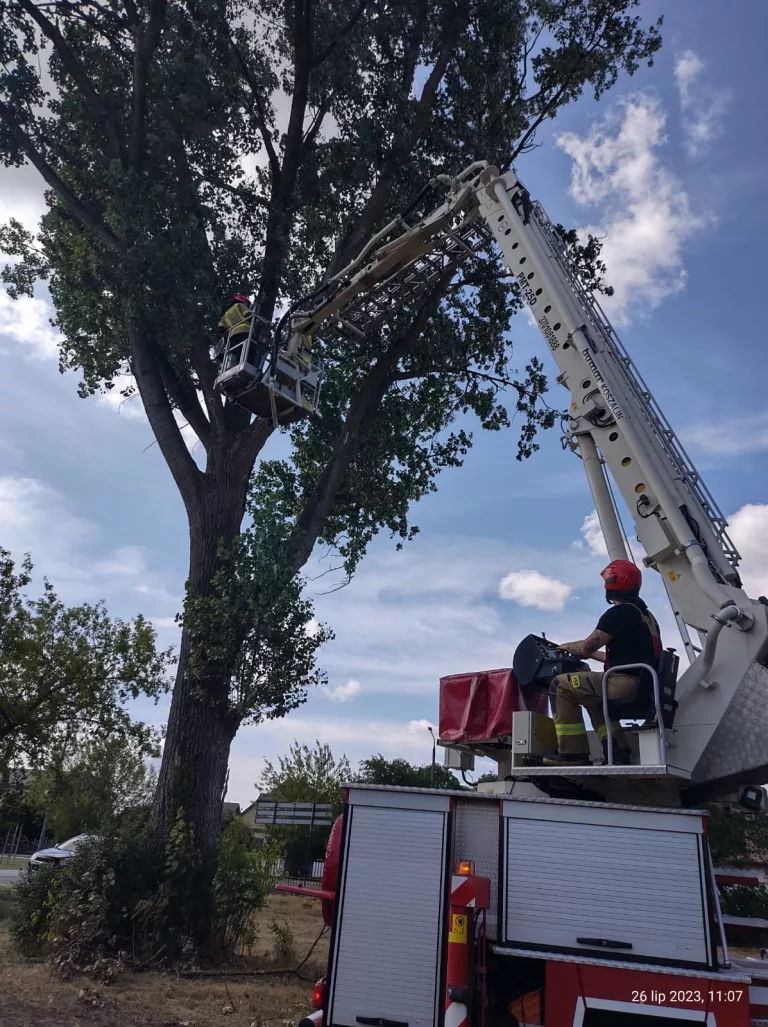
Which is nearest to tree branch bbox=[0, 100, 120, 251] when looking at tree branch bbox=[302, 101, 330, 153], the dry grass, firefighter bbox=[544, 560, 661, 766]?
tree branch bbox=[302, 101, 330, 153]

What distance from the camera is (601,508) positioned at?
6.52 m

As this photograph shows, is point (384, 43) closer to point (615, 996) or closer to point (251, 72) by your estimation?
point (251, 72)

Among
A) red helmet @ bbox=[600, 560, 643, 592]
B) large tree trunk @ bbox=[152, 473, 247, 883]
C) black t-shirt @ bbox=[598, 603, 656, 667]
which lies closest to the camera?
black t-shirt @ bbox=[598, 603, 656, 667]

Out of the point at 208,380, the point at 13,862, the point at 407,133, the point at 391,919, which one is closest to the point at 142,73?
the point at 407,133

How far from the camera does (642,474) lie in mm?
6156

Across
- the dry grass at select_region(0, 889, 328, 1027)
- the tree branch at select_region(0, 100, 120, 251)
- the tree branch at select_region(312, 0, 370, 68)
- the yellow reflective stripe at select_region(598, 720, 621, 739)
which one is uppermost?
the tree branch at select_region(312, 0, 370, 68)

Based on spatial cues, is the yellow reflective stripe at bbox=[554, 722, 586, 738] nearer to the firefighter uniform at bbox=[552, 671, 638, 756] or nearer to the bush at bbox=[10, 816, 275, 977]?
the firefighter uniform at bbox=[552, 671, 638, 756]

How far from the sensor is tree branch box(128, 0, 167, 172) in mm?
11305

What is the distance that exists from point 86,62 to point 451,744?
41.6 ft

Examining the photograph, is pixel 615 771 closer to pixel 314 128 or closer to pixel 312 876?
pixel 314 128

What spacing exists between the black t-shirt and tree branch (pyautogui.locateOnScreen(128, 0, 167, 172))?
1002cm

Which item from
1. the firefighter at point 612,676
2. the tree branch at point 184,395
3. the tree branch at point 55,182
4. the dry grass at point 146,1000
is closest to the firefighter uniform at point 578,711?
the firefighter at point 612,676

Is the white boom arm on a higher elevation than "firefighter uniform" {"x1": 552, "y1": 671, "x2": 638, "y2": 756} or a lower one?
higher

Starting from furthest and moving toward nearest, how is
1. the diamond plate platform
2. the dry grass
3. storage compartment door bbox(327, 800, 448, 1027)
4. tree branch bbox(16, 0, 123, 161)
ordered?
tree branch bbox(16, 0, 123, 161)
the dry grass
the diamond plate platform
storage compartment door bbox(327, 800, 448, 1027)
